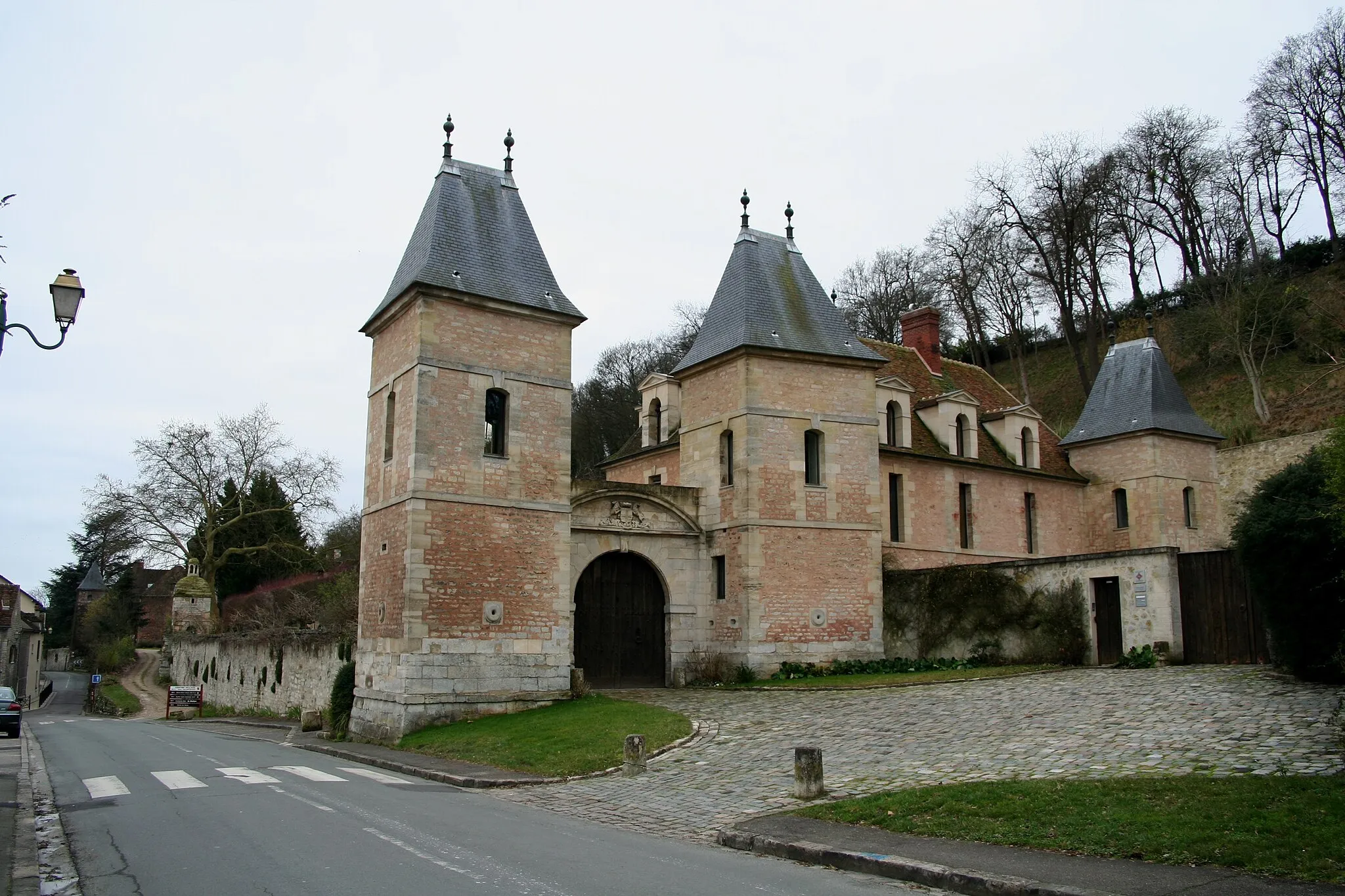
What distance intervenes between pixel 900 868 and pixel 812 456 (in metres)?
16.3

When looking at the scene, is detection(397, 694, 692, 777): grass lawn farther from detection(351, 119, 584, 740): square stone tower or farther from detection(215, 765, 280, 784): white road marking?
detection(215, 765, 280, 784): white road marking

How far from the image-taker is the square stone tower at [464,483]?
18.7m

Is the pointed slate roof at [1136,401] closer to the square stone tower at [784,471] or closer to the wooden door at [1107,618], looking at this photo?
the square stone tower at [784,471]

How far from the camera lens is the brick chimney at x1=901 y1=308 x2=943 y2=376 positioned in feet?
105

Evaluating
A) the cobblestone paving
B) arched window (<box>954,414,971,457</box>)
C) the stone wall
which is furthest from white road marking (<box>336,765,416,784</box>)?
the stone wall

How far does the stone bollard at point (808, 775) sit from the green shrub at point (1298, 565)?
22.7ft

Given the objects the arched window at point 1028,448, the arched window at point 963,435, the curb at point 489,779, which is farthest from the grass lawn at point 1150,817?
the arched window at point 1028,448

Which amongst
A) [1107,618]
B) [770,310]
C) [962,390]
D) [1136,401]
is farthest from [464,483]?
[1136,401]

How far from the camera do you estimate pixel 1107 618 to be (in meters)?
19.9

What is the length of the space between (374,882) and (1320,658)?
12347 millimetres

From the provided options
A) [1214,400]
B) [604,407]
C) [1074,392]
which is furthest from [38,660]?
[1214,400]

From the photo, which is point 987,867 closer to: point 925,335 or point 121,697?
point 925,335

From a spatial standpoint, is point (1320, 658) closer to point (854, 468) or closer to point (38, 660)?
point (854, 468)

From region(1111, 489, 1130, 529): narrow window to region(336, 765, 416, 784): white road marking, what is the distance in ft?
74.8
